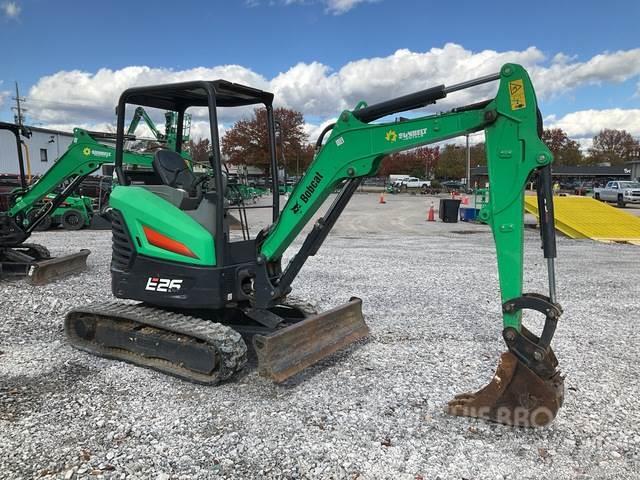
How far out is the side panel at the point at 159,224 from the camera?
4.62 metres

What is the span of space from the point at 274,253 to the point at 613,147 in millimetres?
110289

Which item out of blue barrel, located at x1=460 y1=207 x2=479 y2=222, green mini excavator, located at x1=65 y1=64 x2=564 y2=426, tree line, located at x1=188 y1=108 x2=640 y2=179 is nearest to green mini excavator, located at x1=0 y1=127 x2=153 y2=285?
green mini excavator, located at x1=65 y1=64 x2=564 y2=426

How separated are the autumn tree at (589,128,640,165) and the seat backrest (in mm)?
101360

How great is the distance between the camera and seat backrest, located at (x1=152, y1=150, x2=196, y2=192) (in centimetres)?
491

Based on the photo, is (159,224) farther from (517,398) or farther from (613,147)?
(613,147)

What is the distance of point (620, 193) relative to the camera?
3503 centimetres

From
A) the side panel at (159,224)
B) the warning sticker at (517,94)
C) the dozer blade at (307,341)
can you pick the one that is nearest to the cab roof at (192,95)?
the side panel at (159,224)

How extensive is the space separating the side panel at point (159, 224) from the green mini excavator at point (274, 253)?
1 centimetres

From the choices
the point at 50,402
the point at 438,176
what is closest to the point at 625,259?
the point at 50,402

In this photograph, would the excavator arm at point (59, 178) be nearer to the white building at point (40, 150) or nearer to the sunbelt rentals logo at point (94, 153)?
the sunbelt rentals logo at point (94, 153)

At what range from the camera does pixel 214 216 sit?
4.79m

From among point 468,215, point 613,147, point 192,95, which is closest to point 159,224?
point 192,95

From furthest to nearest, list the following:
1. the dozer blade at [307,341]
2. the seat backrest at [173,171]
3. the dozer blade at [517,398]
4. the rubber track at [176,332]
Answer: the seat backrest at [173,171] < the rubber track at [176,332] < the dozer blade at [307,341] < the dozer blade at [517,398]

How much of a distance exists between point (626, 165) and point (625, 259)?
91984 millimetres
